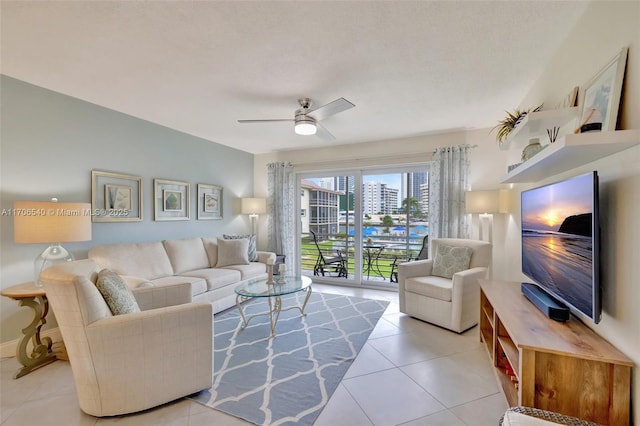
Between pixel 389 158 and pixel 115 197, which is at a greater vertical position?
pixel 389 158

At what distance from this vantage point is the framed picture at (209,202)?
14.4 ft

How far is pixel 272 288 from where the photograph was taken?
2.90 meters

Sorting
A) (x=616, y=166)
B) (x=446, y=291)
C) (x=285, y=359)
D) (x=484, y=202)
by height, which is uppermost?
(x=616, y=166)

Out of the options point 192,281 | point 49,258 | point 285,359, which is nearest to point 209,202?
point 192,281

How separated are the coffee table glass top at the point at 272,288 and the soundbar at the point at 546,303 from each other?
1938 mm

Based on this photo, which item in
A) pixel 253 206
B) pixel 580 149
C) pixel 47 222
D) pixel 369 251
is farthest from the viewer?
pixel 253 206

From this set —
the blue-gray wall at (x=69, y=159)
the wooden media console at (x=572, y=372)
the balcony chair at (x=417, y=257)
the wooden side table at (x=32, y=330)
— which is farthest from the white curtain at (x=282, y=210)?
the wooden media console at (x=572, y=372)

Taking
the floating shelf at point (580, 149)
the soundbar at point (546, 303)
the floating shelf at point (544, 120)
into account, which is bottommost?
the soundbar at point (546, 303)

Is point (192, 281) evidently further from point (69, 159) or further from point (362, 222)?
point (362, 222)

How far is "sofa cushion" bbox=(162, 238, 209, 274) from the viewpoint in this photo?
3.62 m

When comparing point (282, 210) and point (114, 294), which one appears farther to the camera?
point (282, 210)

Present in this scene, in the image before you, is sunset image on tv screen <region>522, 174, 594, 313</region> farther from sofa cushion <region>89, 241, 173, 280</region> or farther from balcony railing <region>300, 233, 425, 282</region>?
sofa cushion <region>89, 241, 173, 280</region>

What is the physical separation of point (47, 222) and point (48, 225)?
25 millimetres

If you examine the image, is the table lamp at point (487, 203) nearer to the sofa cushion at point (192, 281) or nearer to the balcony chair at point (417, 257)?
the balcony chair at point (417, 257)
